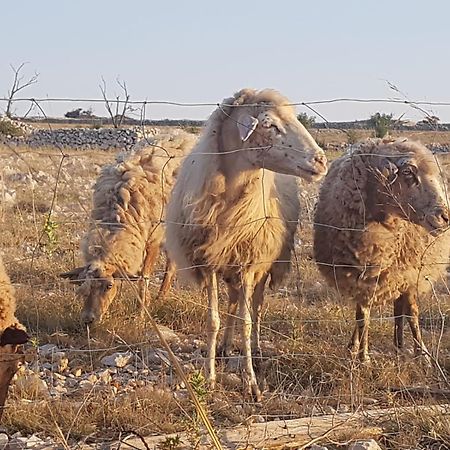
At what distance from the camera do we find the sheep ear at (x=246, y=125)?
5332 millimetres

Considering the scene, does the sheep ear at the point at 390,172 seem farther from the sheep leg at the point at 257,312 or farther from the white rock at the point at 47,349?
the white rock at the point at 47,349

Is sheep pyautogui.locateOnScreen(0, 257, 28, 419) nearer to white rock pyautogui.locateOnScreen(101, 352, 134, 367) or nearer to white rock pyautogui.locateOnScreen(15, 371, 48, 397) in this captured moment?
white rock pyautogui.locateOnScreen(15, 371, 48, 397)

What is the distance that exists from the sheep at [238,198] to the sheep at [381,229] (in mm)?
589

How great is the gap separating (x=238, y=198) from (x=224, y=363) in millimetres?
1424

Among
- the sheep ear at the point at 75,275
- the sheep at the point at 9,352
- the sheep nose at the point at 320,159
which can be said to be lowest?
the sheep ear at the point at 75,275

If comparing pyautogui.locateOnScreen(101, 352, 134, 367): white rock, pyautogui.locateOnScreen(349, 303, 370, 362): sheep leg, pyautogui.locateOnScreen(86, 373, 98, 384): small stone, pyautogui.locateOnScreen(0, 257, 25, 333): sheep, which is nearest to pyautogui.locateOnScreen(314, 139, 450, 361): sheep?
pyautogui.locateOnScreen(349, 303, 370, 362): sheep leg

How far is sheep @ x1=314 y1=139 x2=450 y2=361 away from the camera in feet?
19.7

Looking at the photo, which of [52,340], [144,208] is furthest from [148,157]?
[52,340]

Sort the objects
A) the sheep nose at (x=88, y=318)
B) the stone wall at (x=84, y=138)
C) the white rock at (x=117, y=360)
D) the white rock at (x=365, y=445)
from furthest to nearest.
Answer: the stone wall at (x=84, y=138) < the sheep nose at (x=88, y=318) < the white rock at (x=117, y=360) < the white rock at (x=365, y=445)

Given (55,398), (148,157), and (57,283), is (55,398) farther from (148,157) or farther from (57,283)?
(148,157)

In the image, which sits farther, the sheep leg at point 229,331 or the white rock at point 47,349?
the sheep leg at point 229,331

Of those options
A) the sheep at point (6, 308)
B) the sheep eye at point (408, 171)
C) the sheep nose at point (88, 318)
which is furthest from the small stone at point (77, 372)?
the sheep eye at point (408, 171)

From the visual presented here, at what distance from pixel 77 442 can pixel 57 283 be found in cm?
367

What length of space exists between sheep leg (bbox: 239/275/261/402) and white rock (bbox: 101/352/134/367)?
0.89m
